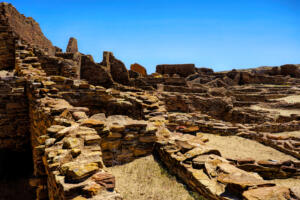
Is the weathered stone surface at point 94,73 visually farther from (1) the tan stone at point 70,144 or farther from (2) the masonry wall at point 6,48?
(1) the tan stone at point 70,144

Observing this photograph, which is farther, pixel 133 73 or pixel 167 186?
pixel 133 73

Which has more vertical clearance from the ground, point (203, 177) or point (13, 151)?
point (203, 177)

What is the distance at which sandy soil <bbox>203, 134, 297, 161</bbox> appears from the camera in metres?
5.82

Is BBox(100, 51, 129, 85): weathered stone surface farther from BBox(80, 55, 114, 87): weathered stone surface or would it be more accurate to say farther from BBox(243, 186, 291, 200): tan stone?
BBox(243, 186, 291, 200): tan stone

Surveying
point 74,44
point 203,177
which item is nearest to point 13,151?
point 203,177

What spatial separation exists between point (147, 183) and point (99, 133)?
4.98ft

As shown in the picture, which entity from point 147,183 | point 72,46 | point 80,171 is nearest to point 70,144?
point 80,171

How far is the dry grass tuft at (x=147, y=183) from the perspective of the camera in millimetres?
3686

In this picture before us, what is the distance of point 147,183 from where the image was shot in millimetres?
4051

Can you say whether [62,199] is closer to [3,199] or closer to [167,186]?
[167,186]

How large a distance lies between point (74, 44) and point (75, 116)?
1822cm

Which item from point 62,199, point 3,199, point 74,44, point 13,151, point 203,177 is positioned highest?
point 74,44

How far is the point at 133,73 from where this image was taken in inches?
790

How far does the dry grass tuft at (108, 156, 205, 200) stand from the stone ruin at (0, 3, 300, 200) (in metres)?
0.22
